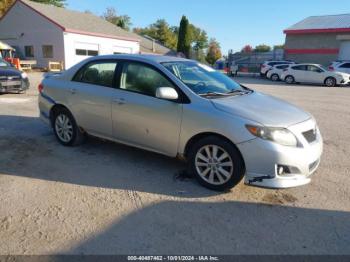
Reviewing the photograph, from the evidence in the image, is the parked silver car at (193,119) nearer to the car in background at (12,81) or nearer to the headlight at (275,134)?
the headlight at (275,134)

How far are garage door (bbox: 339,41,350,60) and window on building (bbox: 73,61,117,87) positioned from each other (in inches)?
1247

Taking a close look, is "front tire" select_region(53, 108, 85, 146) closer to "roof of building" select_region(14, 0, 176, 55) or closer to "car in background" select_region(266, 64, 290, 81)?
"car in background" select_region(266, 64, 290, 81)

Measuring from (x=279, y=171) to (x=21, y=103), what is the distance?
29.4ft

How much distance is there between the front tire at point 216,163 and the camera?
154 inches

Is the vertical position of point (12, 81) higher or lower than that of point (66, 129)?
higher

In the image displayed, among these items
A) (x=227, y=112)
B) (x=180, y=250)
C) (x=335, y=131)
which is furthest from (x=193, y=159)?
(x=335, y=131)

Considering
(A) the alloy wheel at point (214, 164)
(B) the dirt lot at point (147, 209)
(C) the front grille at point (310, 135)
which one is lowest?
(B) the dirt lot at point (147, 209)

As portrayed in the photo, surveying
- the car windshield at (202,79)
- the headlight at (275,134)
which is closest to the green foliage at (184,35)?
the car windshield at (202,79)

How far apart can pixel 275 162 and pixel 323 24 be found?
33927mm

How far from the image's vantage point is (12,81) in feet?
38.2

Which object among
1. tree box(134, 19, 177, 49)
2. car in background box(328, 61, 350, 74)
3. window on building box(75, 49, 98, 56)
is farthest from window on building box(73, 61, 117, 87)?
tree box(134, 19, 177, 49)

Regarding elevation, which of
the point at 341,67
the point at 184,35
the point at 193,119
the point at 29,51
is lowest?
the point at 193,119

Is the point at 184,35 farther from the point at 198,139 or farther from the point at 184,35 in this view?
the point at 198,139

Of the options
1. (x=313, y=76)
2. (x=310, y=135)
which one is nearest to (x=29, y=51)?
(x=313, y=76)
